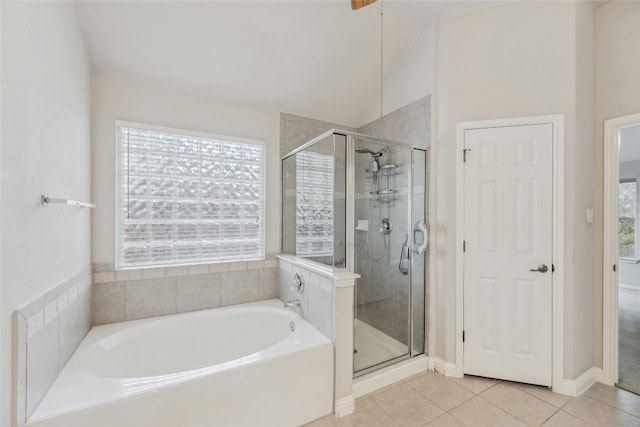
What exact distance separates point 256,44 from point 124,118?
4.01 ft

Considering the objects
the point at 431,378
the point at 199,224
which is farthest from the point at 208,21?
the point at 431,378

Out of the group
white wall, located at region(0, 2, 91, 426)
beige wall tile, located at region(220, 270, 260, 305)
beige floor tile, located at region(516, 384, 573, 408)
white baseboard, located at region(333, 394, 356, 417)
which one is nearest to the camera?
white wall, located at region(0, 2, 91, 426)

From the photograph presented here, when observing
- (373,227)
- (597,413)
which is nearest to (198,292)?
(373,227)

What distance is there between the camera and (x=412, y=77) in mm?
2561

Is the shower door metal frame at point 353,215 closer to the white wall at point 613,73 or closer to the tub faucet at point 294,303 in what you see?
the tub faucet at point 294,303

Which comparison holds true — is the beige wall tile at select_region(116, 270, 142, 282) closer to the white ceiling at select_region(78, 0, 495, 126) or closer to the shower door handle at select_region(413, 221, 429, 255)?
the white ceiling at select_region(78, 0, 495, 126)

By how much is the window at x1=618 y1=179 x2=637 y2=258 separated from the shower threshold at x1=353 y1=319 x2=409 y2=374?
418 centimetres

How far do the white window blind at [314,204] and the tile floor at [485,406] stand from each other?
3.67 ft

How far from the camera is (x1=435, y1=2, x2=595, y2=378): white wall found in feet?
6.51

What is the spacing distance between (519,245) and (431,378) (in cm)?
128

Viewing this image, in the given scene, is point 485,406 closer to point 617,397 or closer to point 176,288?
point 617,397

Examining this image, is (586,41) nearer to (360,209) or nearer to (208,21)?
(360,209)

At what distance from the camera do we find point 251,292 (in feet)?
8.73

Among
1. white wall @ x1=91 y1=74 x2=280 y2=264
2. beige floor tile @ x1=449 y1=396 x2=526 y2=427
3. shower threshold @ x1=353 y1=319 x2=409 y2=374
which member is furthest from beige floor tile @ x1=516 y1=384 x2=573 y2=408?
white wall @ x1=91 y1=74 x2=280 y2=264
